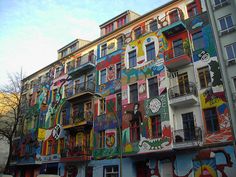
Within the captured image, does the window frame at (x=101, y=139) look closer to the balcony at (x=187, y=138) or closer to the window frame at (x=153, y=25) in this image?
the balcony at (x=187, y=138)

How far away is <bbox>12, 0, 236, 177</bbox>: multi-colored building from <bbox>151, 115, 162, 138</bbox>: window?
0.08 m

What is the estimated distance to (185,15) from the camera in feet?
71.6

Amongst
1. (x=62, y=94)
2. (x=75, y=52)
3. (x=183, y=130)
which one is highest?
(x=75, y=52)

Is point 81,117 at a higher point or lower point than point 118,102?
lower

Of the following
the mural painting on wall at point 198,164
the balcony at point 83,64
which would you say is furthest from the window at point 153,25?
the mural painting on wall at point 198,164

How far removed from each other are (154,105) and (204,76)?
469 cm

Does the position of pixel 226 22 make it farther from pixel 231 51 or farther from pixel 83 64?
Result: pixel 83 64

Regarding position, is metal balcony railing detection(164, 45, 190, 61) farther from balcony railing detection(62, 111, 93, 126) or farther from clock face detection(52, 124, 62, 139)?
clock face detection(52, 124, 62, 139)

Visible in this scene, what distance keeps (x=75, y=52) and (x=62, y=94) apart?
604 centimetres

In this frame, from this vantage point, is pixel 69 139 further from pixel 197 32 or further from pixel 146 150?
pixel 197 32

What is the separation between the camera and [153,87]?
69.4ft

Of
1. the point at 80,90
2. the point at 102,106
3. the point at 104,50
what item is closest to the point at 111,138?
the point at 102,106

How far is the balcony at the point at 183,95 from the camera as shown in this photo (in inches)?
719

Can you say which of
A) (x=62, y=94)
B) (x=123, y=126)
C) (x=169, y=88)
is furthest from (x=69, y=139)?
(x=169, y=88)
